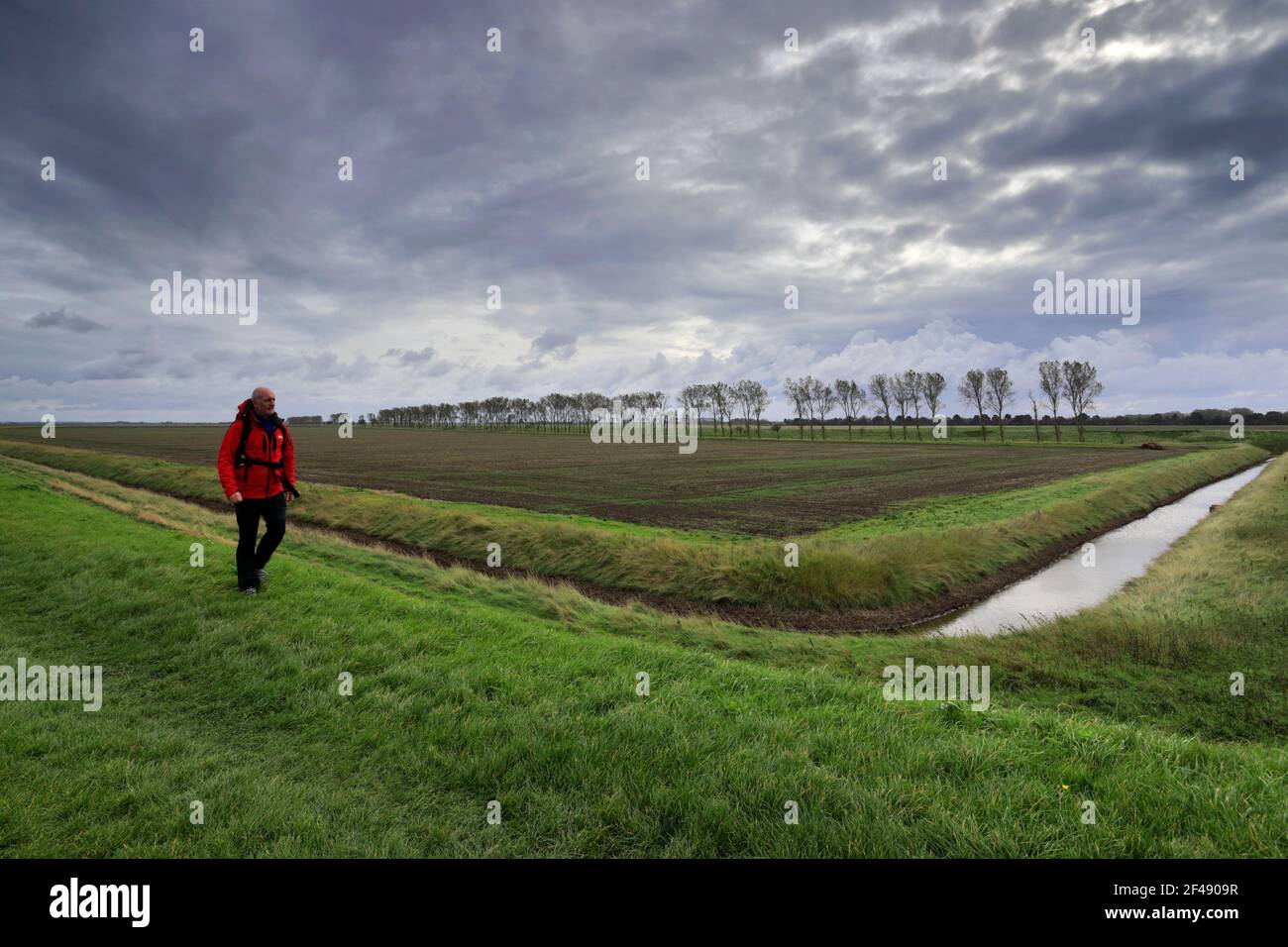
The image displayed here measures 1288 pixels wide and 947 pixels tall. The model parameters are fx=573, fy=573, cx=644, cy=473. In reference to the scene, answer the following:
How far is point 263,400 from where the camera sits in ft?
29.7

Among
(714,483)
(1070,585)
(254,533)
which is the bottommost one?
(1070,585)

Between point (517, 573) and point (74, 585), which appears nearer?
point (74, 585)

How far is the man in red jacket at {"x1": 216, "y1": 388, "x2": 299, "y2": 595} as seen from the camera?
9.02 meters

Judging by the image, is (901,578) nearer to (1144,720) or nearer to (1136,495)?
(1144,720)

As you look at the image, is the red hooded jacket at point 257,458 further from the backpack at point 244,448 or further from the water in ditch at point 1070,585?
the water in ditch at point 1070,585

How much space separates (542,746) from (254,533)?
6913 mm

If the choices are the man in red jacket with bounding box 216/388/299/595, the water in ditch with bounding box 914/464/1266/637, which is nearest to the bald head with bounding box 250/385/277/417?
the man in red jacket with bounding box 216/388/299/595

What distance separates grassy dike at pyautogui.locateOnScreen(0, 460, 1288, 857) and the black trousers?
41 cm

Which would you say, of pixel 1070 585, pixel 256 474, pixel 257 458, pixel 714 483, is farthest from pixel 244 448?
pixel 714 483

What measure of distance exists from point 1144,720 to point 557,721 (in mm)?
7868

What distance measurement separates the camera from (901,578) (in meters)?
16.1

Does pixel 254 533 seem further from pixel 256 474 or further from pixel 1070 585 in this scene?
pixel 1070 585
